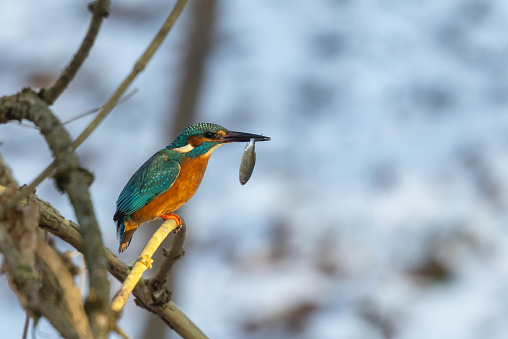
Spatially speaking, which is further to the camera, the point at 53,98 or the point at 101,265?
the point at 53,98

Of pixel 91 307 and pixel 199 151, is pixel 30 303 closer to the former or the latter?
pixel 91 307

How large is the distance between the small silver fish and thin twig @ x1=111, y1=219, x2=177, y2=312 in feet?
1.57

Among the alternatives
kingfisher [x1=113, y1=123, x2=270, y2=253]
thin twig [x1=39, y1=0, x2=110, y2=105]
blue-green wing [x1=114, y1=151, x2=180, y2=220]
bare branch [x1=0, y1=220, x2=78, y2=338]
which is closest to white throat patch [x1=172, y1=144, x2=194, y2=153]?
Result: kingfisher [x1=113, y1=123, x2=270, y2=253]

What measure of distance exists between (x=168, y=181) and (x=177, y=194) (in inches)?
3.4

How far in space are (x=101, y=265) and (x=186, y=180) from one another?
2391 mm

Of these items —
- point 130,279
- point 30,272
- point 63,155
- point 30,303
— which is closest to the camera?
point 30,303

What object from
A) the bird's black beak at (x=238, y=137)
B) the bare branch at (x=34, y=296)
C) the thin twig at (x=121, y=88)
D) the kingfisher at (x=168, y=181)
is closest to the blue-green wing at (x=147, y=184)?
the kingfisher at (x=168, y=181)

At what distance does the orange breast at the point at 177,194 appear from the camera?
346 centimetres

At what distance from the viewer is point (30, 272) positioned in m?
1.27

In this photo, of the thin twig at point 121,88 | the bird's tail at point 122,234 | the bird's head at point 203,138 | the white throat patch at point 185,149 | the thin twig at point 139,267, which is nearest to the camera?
the thin twig at point 121,88

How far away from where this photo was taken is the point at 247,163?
257 centimetres

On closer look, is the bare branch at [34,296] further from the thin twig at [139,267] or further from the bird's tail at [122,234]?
the bird's tail at [122,234]

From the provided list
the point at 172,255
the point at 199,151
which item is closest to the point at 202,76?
the point at 199,151

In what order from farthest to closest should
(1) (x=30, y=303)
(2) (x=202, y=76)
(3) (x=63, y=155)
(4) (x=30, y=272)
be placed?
(2) (x=202, y=76), (3) (x=63, y=155), (4) (x=30, y=272), (1) (x=30, y=303)
